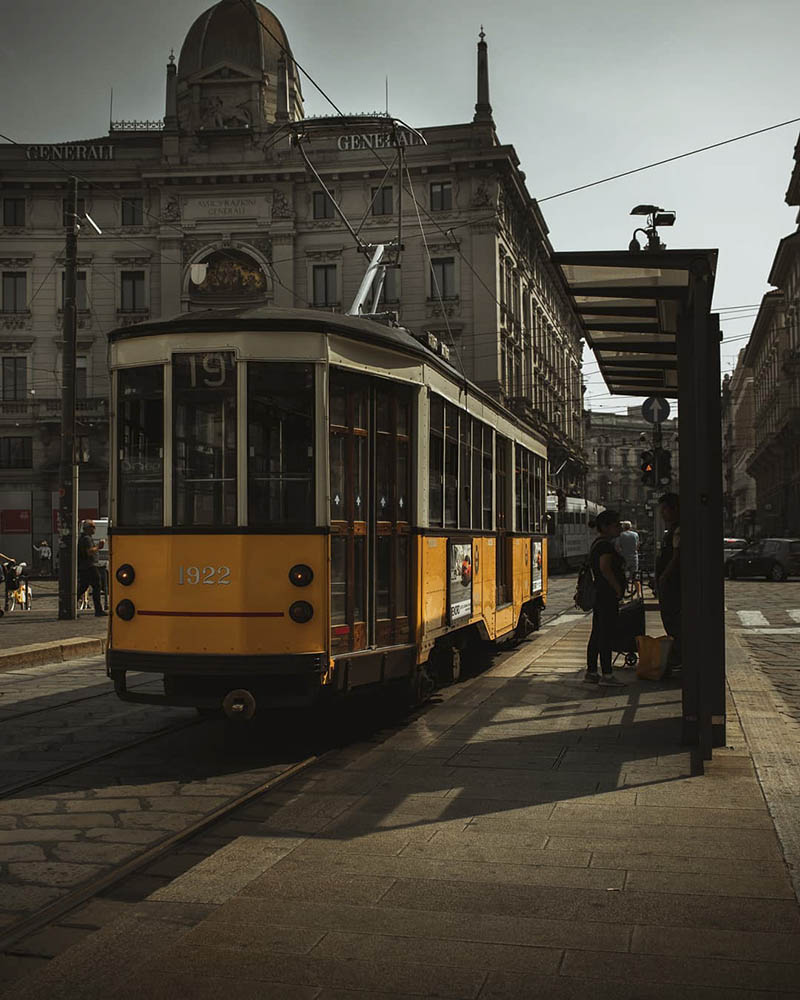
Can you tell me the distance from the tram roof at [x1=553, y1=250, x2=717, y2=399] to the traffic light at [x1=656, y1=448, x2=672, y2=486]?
19.0 feet

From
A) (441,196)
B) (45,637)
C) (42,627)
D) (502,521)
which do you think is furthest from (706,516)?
(441,196)

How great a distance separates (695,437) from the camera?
24.9ft

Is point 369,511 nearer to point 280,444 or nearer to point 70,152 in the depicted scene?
point 280,444

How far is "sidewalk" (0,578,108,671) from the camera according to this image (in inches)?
556

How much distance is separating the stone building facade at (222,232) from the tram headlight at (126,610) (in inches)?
1583

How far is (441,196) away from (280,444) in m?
42.4

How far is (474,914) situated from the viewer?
4.46m

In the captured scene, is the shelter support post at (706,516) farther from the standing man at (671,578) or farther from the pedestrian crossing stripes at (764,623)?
the pedestrian crossing stripes at (764,623)

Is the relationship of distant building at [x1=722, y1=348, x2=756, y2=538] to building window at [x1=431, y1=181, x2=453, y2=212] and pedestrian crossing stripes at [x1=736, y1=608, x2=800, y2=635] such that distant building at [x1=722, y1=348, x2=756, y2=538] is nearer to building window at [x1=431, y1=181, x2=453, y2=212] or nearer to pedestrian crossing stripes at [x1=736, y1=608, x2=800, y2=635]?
building window at [x1=431, y1=181, x2=453, y2=212]

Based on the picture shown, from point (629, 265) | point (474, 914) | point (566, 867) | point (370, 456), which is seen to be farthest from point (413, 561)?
point (474, 914)

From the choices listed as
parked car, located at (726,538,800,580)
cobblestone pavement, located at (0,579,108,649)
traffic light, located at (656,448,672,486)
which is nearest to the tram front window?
cobblestone pavement, located at (0,579,108,649)

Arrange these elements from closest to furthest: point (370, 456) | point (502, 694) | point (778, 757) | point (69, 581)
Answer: point (778, 757), point (370, 456), point (502, 694), point (69, 581)

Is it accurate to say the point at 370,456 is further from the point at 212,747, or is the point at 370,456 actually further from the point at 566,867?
the point at 566,867

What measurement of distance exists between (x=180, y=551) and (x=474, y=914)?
375cm
